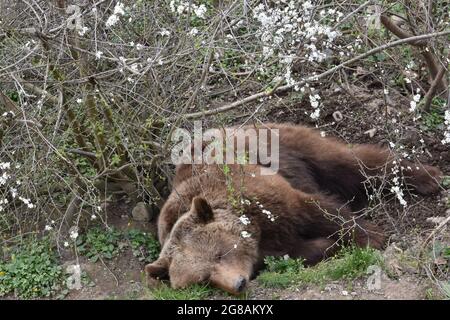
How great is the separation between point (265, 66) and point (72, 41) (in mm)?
1436

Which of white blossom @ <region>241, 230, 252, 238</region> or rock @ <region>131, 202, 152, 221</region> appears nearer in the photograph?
white blossom @ <region>241, 230, 252, 238</region>

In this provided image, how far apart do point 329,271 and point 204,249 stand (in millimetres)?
1088

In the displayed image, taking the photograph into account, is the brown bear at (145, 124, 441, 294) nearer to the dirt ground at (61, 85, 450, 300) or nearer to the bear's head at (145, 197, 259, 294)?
the bear's head at (145, 197, 259, 294)

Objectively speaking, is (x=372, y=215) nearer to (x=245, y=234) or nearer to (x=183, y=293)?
(x=245, y=234)

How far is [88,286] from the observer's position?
20.8 ft

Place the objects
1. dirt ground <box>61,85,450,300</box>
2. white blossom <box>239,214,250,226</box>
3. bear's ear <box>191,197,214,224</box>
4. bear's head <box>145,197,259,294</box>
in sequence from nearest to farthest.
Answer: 1. dirt ground <box>61,85,450,300</box>
2. white blossom <box>239,214,250,226</box>
3. bear's head <box>145,197,259,294</box>
4. bear's ear <box>191,197,214,224</box>

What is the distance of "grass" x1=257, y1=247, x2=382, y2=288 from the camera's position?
561 cm

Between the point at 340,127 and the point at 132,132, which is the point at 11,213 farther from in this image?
the point at 340,127

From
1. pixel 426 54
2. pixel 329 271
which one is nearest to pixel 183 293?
pixel 329 271

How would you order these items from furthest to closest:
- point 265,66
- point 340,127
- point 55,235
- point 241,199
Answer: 1. point 340,127
2. point 55,235
3. point 241,199
4. point 265,66

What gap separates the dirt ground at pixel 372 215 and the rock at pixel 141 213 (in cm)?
6

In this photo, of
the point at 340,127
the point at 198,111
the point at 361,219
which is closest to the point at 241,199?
the point at 198,111

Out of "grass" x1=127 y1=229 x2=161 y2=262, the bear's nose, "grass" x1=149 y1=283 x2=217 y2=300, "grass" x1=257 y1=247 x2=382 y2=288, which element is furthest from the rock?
the bear's nose

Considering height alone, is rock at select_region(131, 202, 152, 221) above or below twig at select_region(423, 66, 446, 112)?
below
